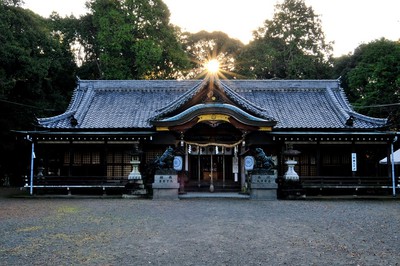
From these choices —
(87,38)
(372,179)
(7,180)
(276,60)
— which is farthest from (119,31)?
(372,179)

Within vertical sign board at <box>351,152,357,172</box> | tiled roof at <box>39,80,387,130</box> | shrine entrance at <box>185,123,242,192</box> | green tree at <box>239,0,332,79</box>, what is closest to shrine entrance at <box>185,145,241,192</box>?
shrine entrance at <box>185,123,242,192</box>

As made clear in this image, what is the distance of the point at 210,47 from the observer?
46438 millimetres

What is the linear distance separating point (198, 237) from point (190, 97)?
12389 millimetres

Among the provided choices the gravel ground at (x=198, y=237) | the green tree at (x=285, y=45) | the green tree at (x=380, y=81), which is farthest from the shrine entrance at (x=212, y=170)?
the green tree at (x=285, y=45)

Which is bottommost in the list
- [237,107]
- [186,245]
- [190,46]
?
[186,245]

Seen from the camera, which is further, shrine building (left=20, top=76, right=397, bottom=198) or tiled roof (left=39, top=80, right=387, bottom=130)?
tiled roof (left=39, top=80, right=387, bottom=130)

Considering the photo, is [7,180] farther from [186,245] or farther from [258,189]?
[186,245]

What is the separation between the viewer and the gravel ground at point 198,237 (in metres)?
6.30

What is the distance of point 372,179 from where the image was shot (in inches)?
760

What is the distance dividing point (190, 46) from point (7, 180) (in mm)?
27101

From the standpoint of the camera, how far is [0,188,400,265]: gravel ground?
6.30 m

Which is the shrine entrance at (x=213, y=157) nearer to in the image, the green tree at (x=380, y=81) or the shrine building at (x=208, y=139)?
the shrine building at (x=208, y=139)

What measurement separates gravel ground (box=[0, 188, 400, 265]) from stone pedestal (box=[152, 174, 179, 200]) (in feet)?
15.3

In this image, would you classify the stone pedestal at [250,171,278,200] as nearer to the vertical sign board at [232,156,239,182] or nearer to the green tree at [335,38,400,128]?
the vertical sign board at [232,156,239,182]
